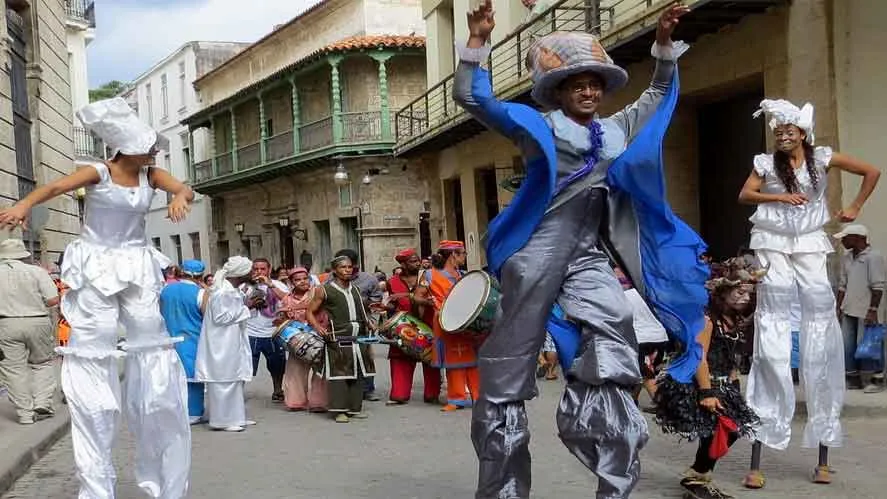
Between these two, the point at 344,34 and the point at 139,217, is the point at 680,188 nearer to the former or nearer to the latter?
the point at 139,217

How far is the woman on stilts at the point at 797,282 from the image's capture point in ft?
20.0

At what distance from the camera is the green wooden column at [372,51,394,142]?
3061 centimetres

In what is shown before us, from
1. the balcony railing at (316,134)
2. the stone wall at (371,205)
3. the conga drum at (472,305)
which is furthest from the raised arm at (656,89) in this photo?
the balcony railing at (316,134)

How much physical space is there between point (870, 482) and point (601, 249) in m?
2.73

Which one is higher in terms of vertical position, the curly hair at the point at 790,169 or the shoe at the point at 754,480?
the curly hair at the point at 790,169

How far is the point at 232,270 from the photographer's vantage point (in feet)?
33.3

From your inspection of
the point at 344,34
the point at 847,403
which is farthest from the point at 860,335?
the point at 344,34

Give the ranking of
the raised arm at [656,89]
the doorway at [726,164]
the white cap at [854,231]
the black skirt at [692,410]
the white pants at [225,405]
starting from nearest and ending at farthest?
1. the raised arm at [656,89]
2. the black skirt at [692,410]
3. the white pants at [225,405]
4. the white cap at [854,231]
5. the doorway at [726,164]

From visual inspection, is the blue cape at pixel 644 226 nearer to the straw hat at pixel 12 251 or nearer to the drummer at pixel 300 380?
the drummer at pixel 300 380

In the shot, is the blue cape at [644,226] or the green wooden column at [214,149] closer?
the blue cape at [644,226]

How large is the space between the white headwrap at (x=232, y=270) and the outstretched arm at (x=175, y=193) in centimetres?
467

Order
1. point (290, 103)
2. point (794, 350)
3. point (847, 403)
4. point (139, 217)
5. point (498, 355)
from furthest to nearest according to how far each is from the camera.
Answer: point (290, 103) < point (847, 403) < point (794, 350) < point (139, 217) < point (498, 355)

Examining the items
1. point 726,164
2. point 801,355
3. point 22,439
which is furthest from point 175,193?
point 726,164

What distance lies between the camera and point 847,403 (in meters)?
8.95
